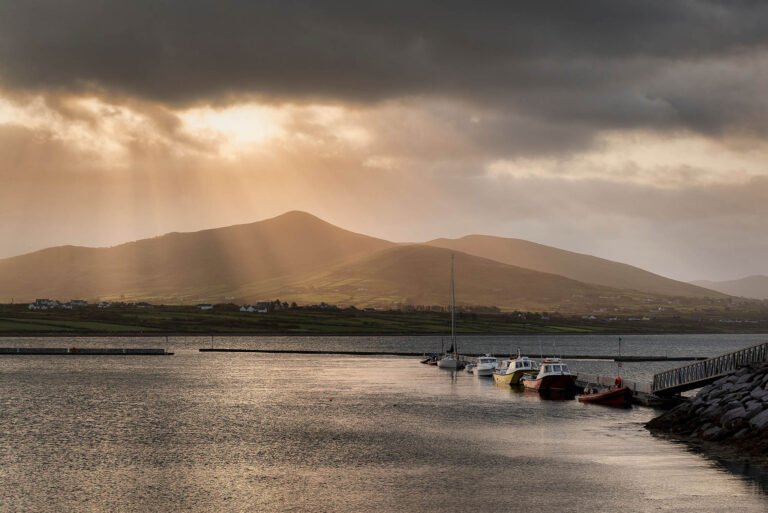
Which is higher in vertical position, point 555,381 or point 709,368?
point 709,368

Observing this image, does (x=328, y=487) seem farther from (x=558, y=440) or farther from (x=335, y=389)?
(x=335, y=389)

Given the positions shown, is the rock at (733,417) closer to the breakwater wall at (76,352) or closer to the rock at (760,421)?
the rock at (760,421)

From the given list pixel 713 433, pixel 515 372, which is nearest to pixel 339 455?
pixel 713 433

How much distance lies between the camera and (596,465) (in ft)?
157

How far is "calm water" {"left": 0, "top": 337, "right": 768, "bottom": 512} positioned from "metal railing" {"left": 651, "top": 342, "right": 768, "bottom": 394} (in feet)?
19.9

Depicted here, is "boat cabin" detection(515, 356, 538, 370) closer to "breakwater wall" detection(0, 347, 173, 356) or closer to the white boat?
the white boat

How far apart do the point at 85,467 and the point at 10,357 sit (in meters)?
127

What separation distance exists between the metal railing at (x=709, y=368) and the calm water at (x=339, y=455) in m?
6.06

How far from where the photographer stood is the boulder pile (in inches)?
2037

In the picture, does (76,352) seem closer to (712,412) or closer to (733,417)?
(712,412)

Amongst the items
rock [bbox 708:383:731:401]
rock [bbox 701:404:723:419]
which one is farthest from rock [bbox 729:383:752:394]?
rock [bbox 701:404:723:419]

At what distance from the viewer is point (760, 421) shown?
51719 millimetres

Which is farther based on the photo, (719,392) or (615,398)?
(615,398)

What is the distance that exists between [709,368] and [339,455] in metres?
34.6
